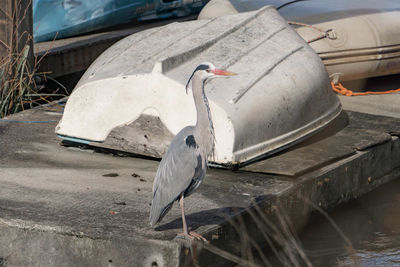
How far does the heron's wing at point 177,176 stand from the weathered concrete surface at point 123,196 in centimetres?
20

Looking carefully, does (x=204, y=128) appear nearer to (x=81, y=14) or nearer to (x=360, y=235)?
(x=360, y=235)

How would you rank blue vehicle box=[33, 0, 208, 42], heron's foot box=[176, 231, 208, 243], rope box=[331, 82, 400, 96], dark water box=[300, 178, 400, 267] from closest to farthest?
heron's foot box=[176, 231, 208, 243]
dark water box=[300, 178, 400, 267]
rope box=[331, 82, 400, 96]
blue vehicle box=[33, 0, 208, 42]

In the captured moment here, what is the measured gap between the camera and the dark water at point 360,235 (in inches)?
203

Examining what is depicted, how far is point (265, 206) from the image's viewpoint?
4.70m

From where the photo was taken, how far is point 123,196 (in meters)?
4.73

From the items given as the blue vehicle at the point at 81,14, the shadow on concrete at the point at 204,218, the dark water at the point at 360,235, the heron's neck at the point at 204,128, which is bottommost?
the dark water at the point at 360,235

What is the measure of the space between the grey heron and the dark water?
1468 mm

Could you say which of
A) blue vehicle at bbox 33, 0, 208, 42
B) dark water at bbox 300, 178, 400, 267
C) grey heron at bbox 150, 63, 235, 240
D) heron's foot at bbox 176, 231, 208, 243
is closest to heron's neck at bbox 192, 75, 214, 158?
grey heron at bbox 150, 63, 235, 240

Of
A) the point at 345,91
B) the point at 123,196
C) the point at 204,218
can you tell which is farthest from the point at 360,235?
the point at 345,91

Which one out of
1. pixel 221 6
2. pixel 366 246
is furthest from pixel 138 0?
pixel 366 246

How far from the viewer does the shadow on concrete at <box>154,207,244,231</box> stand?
4.23m

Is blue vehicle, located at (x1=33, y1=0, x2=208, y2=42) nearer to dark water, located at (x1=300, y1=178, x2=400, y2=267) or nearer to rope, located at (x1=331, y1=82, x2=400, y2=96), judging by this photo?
rope, located at (x1=331, y1=82, x2=400, y2=96)

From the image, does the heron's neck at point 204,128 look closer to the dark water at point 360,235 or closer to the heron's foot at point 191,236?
the heron's foot at point 191,236

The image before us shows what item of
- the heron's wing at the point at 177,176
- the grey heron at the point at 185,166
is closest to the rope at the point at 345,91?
the grey heron at the point at 185,166
